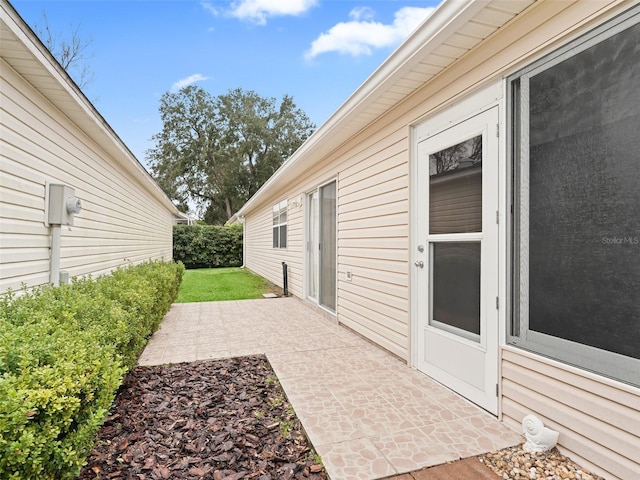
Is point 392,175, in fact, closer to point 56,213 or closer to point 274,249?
point 56,213

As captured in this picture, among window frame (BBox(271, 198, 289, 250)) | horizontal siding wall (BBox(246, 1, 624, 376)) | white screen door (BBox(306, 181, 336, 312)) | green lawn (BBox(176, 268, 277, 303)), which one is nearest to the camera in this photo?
horizontal siding wall (BBox(246, 1, 624, 376))

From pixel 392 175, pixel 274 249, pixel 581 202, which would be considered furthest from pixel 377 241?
pixel 274 249

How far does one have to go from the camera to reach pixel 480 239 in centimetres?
261

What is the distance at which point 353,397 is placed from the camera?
2787 mm

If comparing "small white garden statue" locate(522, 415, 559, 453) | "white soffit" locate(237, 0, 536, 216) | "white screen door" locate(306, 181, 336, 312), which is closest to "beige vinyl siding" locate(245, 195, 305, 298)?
"white screen door" locate(306, 181, 336, 312)

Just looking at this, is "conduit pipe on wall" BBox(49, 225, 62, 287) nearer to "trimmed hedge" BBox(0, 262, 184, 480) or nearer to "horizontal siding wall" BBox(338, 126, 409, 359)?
"trimmed hedge" BBox(0, 262, 184, 480)

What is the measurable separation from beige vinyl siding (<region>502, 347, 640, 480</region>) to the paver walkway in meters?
0.25

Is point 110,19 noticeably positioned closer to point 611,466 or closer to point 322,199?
point 322,199

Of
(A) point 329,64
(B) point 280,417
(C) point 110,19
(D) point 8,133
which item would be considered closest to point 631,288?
(B) point 280,417

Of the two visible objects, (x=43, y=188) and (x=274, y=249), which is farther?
(x=274, y=249)

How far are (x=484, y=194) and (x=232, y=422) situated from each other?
7.78ft

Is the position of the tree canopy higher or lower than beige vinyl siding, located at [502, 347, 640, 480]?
higher

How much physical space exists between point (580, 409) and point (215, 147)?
2749 cm

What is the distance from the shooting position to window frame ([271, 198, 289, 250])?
8914mm
